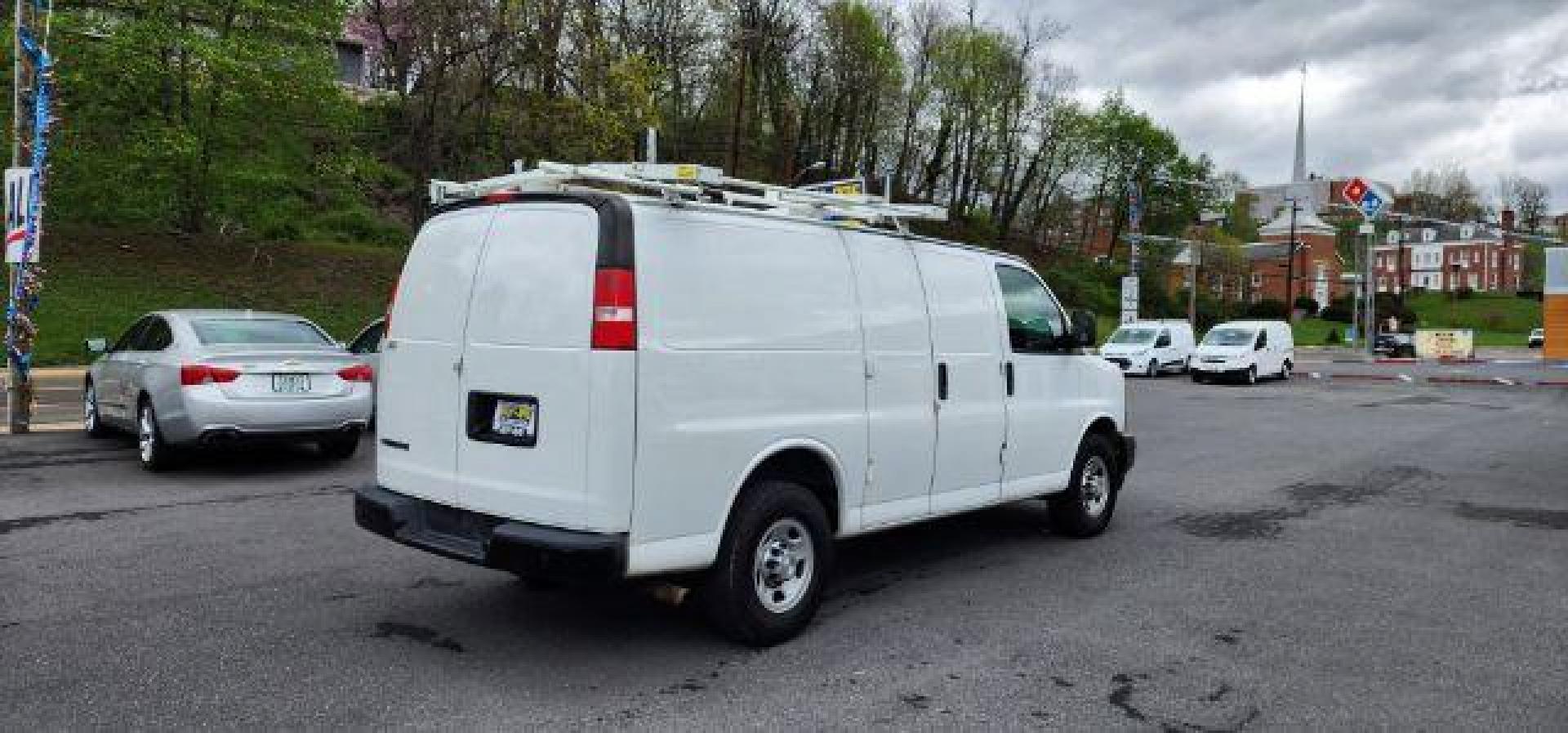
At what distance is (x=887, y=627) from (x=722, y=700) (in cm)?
131

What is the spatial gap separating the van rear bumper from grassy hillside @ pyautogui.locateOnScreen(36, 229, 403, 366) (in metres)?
19.4

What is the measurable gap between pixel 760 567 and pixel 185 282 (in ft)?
80.4

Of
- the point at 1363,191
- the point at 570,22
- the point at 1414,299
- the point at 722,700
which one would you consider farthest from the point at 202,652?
the point at 1414,299

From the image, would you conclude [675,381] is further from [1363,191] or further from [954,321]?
[1363,191]

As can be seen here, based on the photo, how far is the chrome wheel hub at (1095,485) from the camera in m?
7.72

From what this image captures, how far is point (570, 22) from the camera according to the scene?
96.3 feet

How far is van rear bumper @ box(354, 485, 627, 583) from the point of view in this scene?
4.38m

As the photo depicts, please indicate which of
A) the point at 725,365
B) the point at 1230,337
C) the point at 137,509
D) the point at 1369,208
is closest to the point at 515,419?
the point at 725,365

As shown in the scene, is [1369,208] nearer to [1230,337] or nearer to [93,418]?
[1230,337]

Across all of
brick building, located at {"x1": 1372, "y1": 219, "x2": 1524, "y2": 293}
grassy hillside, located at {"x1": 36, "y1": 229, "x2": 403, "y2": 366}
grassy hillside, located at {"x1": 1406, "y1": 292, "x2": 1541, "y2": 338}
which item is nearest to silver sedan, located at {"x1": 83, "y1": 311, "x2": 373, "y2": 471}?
grassy hillside, located at {"x1": 36, "y1": 229, "x2": 403, "y2": 366}

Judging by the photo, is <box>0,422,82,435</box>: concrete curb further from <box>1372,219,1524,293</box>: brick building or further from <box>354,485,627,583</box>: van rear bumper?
<box>1372,219,1524,293</box>: brick building

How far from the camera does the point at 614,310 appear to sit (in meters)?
4.44

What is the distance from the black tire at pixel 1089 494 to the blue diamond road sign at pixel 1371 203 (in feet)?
140

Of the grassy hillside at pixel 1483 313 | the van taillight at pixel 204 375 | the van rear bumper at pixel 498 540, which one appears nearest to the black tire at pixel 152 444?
the van taillight at pixel 204 375
